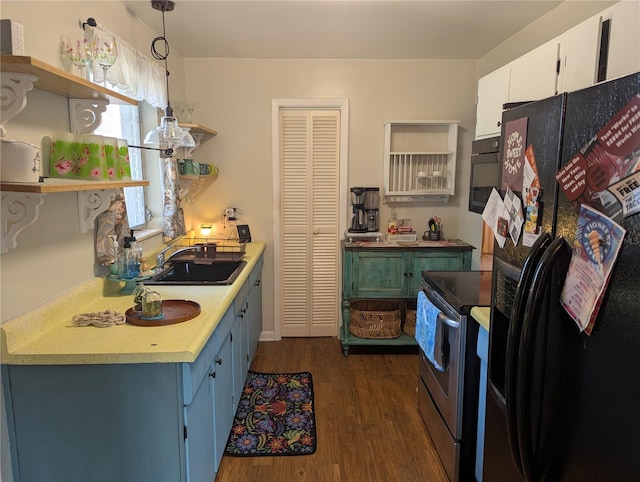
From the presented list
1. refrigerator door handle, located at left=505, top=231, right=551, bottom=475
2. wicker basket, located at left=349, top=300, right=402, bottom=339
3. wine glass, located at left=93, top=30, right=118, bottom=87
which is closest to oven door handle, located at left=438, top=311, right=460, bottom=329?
refrigerator door handle, located at left=505, top=231, right=551, bottom=475

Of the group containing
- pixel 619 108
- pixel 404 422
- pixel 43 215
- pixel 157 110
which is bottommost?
pixel 404 422

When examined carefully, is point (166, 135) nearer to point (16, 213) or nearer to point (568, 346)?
point (16, 213)

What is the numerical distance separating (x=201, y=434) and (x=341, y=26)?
246 cm

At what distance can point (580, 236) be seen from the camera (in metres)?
0.92

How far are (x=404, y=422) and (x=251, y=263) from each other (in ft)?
4.57

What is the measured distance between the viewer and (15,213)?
143 cm

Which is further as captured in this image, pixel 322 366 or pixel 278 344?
pixel 278 344

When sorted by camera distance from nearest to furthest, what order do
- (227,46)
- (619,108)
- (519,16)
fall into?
(619,108)
(519,16)
(227,46)

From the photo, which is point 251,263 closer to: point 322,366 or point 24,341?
point 322,366

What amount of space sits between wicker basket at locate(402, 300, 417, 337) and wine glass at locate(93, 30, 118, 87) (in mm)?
2755

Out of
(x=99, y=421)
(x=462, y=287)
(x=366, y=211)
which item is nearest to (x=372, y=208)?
(x=366, y=211)

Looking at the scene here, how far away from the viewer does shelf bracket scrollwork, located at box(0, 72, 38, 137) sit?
1.36 meters

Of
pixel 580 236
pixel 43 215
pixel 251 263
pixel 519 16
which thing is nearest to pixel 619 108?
pixel 580 236

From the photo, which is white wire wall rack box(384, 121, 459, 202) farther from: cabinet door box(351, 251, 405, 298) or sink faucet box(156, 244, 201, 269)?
sink faucet box(156, 244, 201, 269)
